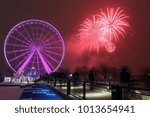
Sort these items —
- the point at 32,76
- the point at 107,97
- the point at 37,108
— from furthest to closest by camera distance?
the point at 32,76
the point at 107,97
the point at 37,108

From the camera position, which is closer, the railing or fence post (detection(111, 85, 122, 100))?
the railing

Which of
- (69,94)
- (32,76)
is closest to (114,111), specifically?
(69,94)

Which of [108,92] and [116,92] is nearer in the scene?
[116,92]

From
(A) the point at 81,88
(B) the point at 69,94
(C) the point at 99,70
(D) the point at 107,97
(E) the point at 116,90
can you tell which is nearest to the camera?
(E) the point at 116,90

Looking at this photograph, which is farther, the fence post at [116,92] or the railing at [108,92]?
the fence post at [116,92]

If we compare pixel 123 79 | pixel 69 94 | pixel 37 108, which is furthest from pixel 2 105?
pixel 123 79

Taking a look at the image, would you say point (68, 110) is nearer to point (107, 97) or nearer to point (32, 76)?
point (107, 97)

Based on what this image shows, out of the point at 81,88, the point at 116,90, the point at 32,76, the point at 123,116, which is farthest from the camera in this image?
the point at 32,76

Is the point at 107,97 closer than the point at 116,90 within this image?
No

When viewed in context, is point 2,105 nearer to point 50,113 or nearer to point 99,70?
point 50,113
